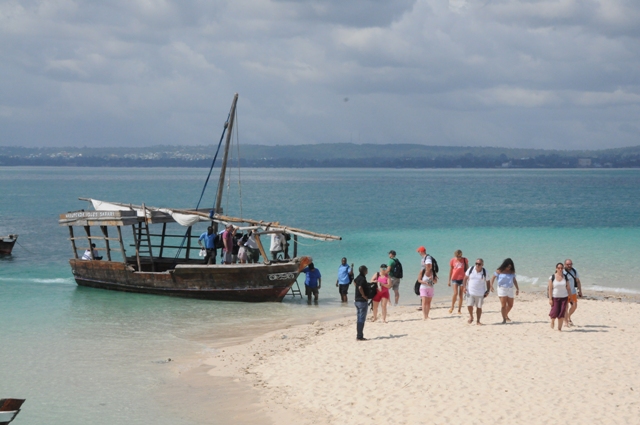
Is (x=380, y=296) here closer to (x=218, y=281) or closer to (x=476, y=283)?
(x=476, y=283)

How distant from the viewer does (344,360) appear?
47.6ft

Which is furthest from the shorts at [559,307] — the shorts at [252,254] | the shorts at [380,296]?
the shorts at [252,254]

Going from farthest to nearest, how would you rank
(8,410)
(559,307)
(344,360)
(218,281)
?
1. (218,281)
2. (559,307)
3. (344,360)
4. (8,410)

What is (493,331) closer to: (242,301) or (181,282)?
(242,301)

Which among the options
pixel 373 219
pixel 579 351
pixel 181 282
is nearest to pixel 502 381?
pixel 579 351

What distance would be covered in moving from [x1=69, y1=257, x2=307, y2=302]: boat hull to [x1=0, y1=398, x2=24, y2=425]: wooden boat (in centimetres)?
1284

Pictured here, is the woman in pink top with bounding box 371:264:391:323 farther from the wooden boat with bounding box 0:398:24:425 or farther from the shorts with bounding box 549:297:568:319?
the wooden boat with bounding box 0:398:24:425

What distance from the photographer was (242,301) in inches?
914

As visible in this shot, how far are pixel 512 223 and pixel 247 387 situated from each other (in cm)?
4791

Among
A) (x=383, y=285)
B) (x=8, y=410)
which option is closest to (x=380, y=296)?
(x=383, y=285)

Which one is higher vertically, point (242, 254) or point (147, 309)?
point (242, 254)

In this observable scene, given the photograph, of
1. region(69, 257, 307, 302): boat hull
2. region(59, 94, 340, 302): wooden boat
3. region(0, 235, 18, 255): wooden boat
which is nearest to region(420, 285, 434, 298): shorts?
region(59, 94, 340, 302): wooden boat

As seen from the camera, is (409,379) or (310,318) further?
(310,318)

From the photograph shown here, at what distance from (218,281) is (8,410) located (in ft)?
43.9
